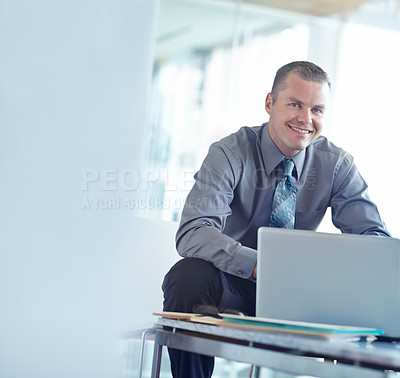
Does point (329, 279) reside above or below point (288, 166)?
below

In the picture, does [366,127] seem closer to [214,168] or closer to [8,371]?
[214,168]

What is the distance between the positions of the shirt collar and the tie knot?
17 mm

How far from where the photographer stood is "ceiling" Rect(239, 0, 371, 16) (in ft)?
13.7

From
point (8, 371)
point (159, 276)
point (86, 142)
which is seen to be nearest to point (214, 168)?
point (159, 276)

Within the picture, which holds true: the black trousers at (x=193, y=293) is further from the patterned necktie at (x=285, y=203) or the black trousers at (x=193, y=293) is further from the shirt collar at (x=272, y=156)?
the shirt collar at (x=272, y=156)

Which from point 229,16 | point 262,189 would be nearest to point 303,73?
point 262,189

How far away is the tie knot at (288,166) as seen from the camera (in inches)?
80.7

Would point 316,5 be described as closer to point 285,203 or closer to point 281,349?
point 285,203

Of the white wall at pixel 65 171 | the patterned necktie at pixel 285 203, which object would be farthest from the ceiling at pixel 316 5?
the white wall at pixel 65 171

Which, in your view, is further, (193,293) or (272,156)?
(272,156)

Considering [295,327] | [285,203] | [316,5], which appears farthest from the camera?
[316,5]

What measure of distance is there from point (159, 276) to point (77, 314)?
1.04m

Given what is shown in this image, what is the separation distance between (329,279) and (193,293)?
52 cm

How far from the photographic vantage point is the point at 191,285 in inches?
65.6
